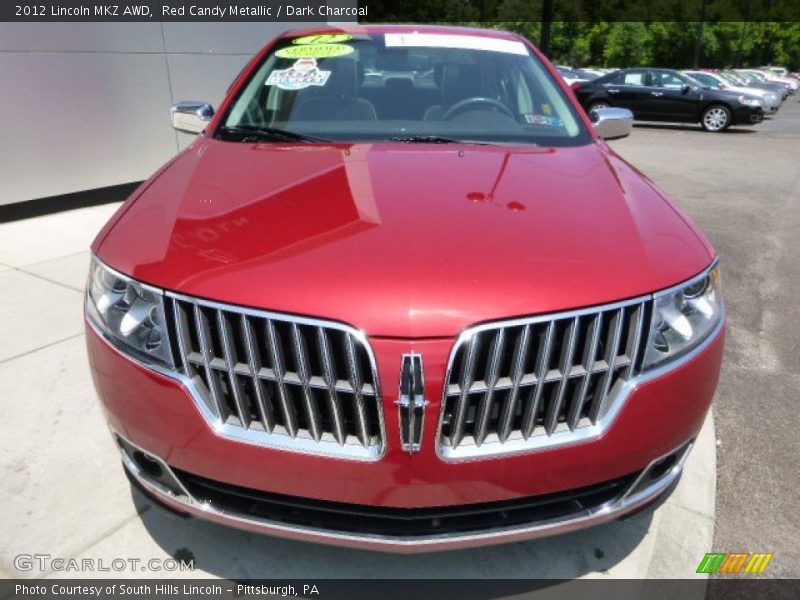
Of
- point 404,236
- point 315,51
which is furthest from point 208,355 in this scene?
point 315,51

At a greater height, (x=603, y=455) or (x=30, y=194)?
(x=603, y=455)

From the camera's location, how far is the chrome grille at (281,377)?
1.47 m

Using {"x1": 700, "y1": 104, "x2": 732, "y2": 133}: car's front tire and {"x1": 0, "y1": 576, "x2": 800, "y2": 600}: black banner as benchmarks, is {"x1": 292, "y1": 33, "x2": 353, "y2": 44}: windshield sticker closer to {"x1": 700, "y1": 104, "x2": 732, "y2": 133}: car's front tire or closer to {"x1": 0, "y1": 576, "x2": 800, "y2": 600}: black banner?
{"x1": 0, "y1": 576, "x2": 800, "y2": 600}: black banner

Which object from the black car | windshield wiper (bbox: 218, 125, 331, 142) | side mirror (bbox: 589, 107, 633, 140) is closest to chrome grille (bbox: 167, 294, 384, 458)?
windshield wiper (bbox: 218, 125, 331, 142)

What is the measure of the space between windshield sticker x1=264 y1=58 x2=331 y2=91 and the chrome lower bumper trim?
192cm

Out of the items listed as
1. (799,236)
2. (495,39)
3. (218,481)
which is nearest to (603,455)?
(218,481)

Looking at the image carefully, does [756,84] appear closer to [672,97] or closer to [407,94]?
[672,97]

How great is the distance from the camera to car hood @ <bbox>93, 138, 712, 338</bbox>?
1486mm

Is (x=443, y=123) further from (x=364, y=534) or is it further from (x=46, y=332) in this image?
(x=46, y=332)

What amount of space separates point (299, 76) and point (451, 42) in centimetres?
81

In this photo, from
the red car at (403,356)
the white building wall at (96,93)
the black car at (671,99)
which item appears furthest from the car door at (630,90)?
the red car at (403,356)

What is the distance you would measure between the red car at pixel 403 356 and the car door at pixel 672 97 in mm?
16894

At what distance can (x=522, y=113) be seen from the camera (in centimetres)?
287

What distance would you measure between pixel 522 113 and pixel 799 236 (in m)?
4.91
